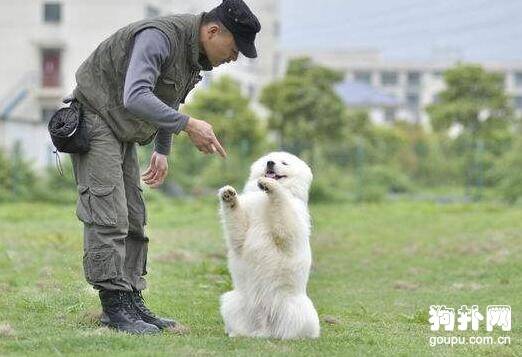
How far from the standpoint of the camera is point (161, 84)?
6023mm

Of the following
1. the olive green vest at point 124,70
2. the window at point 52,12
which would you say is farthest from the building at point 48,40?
the olive green vest at point 124,70

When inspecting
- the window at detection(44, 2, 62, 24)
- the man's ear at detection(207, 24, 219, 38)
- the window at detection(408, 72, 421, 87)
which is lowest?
the man's ear at detection(207, 24, 219, 38)

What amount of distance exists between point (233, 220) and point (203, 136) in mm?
824

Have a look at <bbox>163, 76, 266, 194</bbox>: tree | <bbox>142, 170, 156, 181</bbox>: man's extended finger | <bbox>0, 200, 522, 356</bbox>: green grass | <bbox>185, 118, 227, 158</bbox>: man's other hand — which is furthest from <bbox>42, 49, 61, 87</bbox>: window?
<bbox>185, 118, 227, 158</bbox>: man's other hand

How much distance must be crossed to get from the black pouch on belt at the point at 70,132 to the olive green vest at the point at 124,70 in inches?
5.1

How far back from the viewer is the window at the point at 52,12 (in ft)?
143

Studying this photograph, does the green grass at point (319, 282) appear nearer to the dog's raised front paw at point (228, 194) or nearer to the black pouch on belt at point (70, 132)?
the dog's raised front paw at point (228, 194)

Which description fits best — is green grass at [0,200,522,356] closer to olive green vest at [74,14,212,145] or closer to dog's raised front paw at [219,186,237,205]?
dog's raised front paw at [219,186,237,205]

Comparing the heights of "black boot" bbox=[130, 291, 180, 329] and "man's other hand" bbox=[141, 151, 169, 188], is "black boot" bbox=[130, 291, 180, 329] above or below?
below

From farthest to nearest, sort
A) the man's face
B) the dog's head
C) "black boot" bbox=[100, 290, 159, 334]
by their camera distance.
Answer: the dog's head < "black boot" bbox=[100, 290, 159, 334] < the man's face

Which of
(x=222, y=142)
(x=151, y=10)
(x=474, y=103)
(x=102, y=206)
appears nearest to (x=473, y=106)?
(x=474, y=103)

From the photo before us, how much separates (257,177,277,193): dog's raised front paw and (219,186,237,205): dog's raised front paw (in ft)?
0.59

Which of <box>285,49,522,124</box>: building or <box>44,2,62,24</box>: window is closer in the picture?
<box>44,2,62,24</box>: window

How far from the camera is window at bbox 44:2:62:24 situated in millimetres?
43559
